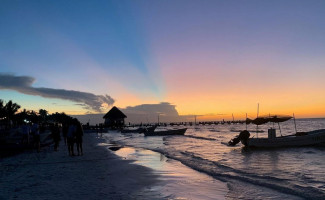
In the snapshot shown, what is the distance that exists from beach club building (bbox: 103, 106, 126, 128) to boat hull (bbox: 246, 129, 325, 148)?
53741mm

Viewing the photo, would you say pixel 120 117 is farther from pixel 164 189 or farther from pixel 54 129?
pixel 164 189

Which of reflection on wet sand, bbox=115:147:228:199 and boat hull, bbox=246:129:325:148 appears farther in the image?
boat hull, bbox=246:129:325:148

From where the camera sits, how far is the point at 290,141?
26.3 m

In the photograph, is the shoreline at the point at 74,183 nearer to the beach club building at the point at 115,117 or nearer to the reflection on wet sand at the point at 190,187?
the reflection on wet sand at the point at 190,187

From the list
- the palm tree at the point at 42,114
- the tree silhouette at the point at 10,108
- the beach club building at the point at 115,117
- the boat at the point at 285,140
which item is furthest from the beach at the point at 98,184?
the palm tree at the point at 42,114

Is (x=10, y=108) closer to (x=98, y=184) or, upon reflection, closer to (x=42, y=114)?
(x=42, y=114)

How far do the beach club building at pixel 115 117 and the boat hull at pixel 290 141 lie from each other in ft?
176

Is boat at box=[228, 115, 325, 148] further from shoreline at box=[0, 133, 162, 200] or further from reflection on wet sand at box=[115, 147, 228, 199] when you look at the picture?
shoreline at box=[0, 133, 162, 200]

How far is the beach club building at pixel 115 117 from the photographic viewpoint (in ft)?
249

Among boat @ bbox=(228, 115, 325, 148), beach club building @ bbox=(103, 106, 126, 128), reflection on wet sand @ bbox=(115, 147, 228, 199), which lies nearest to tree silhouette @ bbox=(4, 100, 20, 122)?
beach club building @ bbox=(103, 106, 126, 128)

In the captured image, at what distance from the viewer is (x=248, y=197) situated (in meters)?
7.78

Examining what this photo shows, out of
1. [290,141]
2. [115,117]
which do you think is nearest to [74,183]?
[290,141]

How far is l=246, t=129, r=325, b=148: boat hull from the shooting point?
2628 cm

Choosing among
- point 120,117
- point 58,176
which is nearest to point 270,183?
point 58,176
